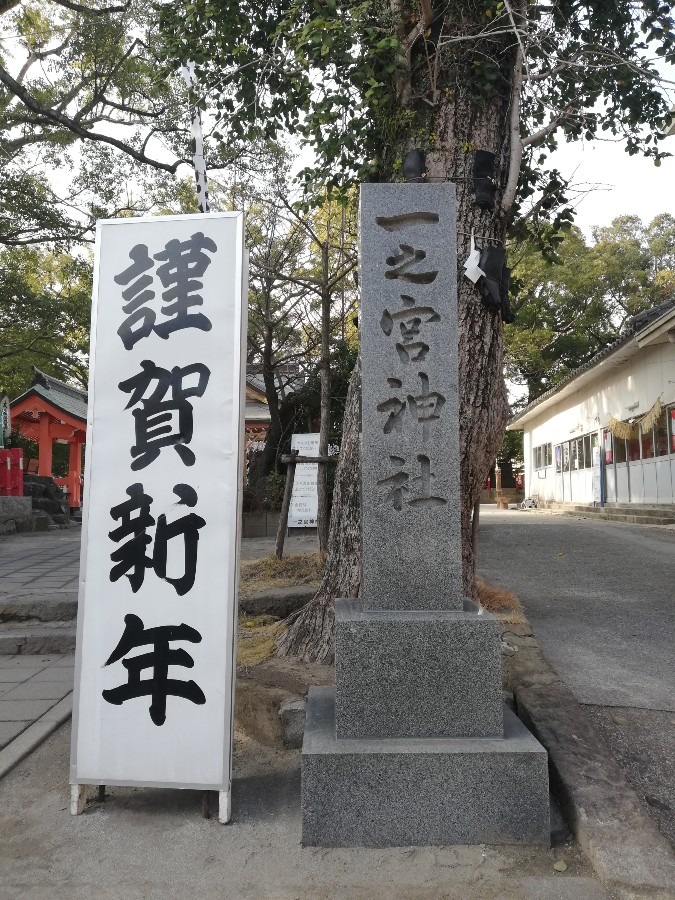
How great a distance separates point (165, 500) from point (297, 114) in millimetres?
5612

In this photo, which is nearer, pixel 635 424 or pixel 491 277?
pixel 491 277

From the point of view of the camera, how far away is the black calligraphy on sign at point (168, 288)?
3.23 meters

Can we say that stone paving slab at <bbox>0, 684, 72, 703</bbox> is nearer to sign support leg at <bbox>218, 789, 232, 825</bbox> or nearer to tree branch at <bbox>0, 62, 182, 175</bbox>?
sign support leg at <bbox>218, 789, 232, 825</bbox>

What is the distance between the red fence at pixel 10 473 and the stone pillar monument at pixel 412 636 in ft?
48.1

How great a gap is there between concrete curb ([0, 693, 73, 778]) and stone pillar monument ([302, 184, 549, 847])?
1.70 meters

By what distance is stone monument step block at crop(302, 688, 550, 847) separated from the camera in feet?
9.22

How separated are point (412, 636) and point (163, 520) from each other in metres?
1.26

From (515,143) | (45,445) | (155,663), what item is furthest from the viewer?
(45,445)

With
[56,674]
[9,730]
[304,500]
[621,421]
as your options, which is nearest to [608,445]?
[621,421]

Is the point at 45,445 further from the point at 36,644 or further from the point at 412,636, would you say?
the point at 412,636

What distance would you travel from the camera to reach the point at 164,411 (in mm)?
3176

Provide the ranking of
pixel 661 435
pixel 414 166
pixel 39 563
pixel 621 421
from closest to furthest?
pixel 414 166 < pixel 39 563 < pixel 661 435 < pixel 621 421

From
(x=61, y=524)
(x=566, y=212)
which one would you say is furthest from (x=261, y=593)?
(x=61, y=524)

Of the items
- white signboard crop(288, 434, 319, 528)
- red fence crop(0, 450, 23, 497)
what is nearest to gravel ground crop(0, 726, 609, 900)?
white signboard crop(288, 434, 319, 528)
